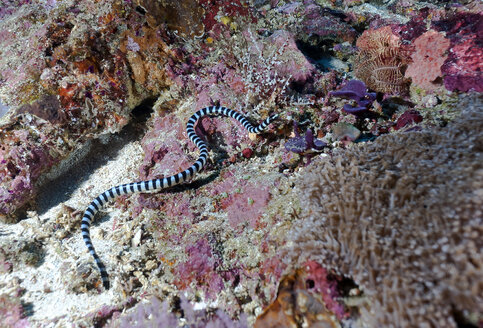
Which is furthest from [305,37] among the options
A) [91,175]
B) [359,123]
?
[91,175]

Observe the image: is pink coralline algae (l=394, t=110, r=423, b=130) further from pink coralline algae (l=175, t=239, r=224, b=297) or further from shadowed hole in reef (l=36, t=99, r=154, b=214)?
shadowed hole in reef (l=36, t=99, r=154, b=214)

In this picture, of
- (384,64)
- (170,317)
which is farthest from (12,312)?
(384,64)

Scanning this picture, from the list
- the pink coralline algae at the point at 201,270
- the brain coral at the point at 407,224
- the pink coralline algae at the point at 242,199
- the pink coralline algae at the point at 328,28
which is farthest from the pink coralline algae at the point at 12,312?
the pink coralline algae at the point at 328,28

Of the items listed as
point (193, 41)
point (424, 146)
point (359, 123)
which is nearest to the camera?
point (424, 146)

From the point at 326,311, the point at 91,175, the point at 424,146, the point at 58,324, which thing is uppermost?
the point at 424,146

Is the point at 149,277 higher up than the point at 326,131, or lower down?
lower down

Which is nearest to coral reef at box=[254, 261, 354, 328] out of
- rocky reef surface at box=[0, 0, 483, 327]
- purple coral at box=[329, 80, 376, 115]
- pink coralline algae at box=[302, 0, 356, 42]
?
rocky reef surface at box=[0, 0, 483, 327]

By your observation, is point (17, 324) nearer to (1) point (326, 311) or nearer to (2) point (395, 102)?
(1) point (326, 311)
